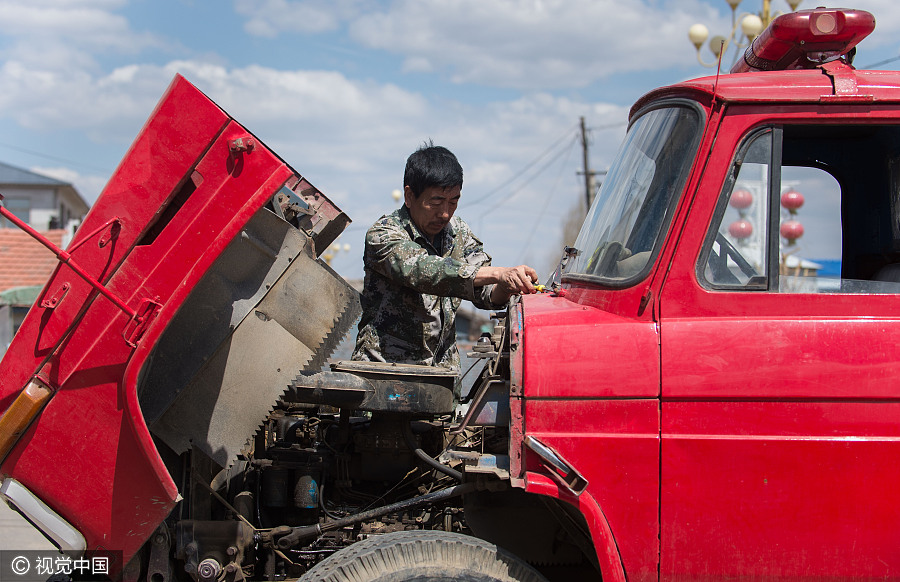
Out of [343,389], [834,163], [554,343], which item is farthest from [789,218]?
[343,389]

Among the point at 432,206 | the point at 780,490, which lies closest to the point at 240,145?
the point at 432,206

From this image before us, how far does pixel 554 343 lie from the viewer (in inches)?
92.8

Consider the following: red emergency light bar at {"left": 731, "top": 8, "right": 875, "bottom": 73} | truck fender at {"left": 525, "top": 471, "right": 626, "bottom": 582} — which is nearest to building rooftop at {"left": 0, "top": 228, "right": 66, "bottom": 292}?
truck fender at {"left": 525, "top": 471, "right": 626, "bottom": 582}

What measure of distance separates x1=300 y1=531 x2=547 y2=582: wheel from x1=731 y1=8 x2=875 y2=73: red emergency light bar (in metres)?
2.06

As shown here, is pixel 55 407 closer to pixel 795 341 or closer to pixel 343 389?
pixel 343 389

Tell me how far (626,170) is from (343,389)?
1.38m

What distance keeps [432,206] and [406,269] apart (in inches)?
19.0

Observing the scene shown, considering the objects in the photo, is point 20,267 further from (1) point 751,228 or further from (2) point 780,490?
(2) point 780,490

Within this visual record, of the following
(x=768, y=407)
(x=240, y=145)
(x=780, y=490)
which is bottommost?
(x=780, y=490)

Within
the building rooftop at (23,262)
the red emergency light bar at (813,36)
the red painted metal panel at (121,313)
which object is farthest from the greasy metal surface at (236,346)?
the building rooftop at (23,262)

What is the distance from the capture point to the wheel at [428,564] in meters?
2.42

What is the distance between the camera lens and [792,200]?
2.64 metres

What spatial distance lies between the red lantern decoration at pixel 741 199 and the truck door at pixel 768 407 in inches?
0.5

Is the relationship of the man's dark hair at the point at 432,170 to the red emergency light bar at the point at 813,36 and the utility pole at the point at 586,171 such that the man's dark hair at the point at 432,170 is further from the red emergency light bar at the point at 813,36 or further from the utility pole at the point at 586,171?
the utility pole at the point at 586,171
